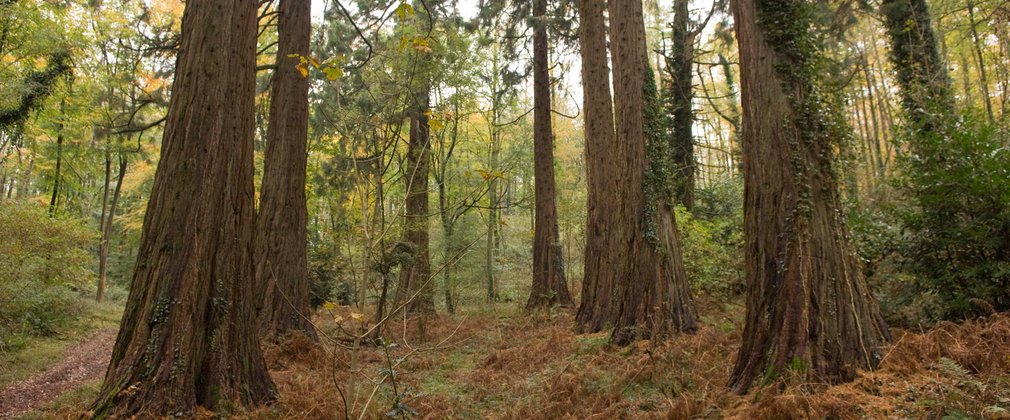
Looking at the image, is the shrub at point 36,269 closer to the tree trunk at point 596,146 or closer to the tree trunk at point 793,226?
the tree trunk at point 596,146

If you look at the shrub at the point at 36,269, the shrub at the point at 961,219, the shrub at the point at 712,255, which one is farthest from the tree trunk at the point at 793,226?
the shrub at the point at 36,269

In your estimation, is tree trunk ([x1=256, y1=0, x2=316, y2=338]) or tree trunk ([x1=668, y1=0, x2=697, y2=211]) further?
tree trunk ([x1=668, y1=0, x2=697, y2=211])

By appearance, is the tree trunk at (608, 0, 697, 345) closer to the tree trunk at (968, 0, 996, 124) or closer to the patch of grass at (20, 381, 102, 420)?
the tree trunk at (968, 0, 996, 124)

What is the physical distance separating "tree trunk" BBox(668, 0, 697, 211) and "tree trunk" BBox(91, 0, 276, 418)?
1093 cm

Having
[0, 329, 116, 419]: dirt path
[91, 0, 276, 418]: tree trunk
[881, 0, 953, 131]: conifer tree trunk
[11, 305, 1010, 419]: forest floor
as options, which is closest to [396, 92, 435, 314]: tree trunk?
[11, 305, 1010, 419]: forest floor

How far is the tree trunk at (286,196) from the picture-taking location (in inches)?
332

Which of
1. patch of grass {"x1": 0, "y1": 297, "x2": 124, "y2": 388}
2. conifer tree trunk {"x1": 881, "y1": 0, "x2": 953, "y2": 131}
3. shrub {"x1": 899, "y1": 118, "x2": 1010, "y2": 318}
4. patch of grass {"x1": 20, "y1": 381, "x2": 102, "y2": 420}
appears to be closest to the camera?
patch of grass {"x1": 20, "y1": 381, "x2": 102, "y2": 420}

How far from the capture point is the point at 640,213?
24.5ft

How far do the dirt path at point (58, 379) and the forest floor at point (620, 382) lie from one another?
1040 mm

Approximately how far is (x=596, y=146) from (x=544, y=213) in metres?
3.46

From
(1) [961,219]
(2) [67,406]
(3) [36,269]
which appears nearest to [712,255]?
(1) [961,219]

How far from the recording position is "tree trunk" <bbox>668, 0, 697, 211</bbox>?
44.4 ft

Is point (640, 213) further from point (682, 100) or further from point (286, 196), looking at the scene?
point (682, 100)

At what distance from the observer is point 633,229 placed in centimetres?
749
